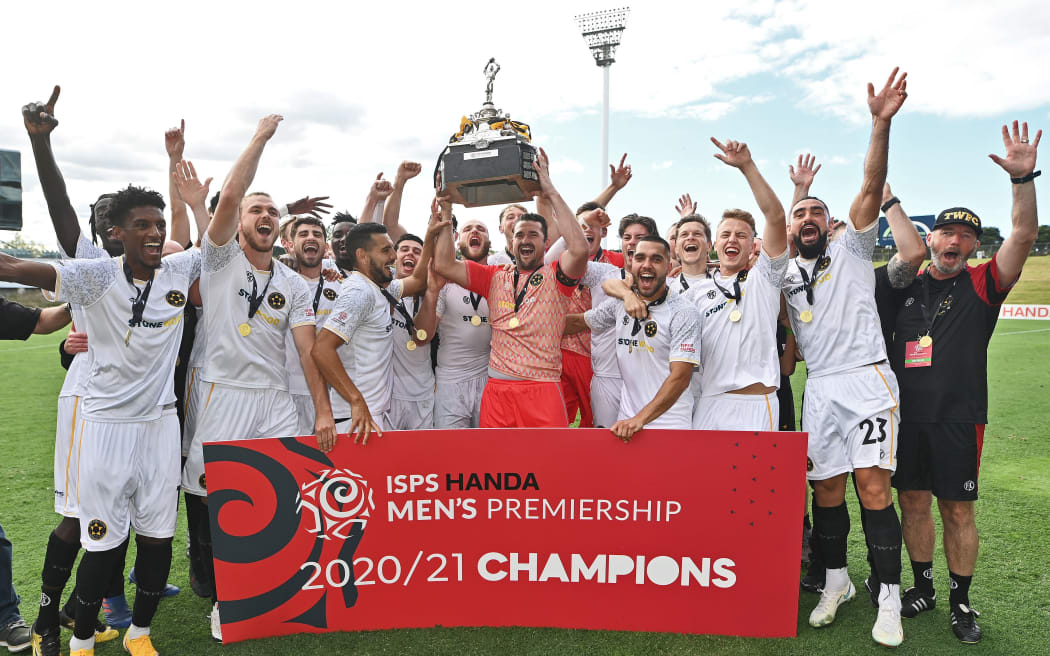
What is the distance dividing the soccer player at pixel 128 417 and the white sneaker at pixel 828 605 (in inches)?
145

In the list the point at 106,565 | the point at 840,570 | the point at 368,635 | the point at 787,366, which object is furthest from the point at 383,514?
the point at 787,366

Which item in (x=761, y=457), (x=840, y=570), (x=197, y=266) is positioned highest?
(x=197, y=266)

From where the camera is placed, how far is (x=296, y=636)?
11.6 feet

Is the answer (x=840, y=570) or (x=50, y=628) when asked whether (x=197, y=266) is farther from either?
(x=840, y=570)

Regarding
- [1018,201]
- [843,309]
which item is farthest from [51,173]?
[1018,201]

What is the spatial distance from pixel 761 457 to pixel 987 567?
2.39 m

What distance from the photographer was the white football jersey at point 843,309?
386 centimetres

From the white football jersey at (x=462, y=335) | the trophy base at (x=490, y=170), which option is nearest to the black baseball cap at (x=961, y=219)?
the trophy base at (x=490, y=170)

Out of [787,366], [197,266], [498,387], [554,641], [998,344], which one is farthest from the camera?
[998,344]

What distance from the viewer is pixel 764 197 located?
3803 mm

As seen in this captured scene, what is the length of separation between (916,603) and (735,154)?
3.01 meters

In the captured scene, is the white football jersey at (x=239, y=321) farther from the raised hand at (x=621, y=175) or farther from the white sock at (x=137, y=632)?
the raised hand at (x=621, y=175)

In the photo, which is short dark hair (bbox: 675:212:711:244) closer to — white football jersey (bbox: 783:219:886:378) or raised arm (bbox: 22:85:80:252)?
white football jersey (bbox: 783:219:886:378)

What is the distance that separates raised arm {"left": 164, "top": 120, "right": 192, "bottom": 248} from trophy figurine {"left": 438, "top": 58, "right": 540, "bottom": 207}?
1.88m
